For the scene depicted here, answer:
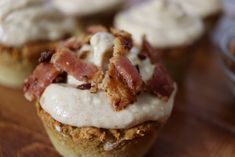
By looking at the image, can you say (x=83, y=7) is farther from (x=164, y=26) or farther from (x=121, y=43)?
(x=121, y=43)

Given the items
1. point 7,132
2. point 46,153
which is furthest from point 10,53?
point 46,153

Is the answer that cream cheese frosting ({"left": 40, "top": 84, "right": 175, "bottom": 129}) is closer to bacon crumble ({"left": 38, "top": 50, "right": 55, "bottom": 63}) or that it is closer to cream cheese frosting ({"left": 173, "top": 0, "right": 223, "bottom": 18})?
bacon crumble ({"left": 38, "top": 50, "right": 55, "bottom": 63})

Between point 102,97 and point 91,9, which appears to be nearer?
point 102,97

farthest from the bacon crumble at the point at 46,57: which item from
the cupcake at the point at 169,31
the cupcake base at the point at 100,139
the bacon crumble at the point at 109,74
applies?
the cupcake at the point at 169,31

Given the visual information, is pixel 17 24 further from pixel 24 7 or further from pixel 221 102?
pixel 221 102

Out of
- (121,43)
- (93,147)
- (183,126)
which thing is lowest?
(183,126)

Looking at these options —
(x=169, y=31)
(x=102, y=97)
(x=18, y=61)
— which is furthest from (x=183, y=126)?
(x=18, y=61)

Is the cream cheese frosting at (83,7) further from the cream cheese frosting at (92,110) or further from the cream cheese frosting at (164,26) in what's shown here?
the cream cheese frosting at (92,110)
